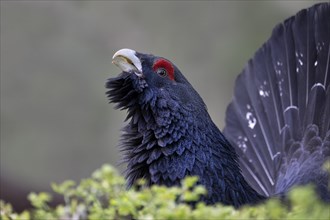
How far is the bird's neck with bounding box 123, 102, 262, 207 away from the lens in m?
3.31

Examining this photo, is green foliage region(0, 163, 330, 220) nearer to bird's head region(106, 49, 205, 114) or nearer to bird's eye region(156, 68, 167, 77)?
bird's head region(106, 49, 205, 114)

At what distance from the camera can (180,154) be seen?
3336 mm

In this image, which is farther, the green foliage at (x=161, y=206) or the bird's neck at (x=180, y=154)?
the bird's neck at (x=180, y=154)

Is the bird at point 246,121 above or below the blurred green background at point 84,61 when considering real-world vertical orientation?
below

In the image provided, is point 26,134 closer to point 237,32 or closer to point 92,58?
point 92,58

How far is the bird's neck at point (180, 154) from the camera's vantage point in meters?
3.31

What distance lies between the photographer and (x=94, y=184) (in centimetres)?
195

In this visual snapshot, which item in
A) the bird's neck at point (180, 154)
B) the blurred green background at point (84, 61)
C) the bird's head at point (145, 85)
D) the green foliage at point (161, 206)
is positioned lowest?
the green foliage at point (161, 206)

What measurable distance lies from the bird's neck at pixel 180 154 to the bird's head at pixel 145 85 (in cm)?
6

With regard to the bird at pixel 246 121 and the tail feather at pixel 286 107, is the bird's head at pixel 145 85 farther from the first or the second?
the tail feather at pixel 286 107

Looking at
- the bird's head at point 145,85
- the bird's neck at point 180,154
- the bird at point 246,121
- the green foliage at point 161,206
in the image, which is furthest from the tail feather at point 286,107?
the green foliage at point 161,206

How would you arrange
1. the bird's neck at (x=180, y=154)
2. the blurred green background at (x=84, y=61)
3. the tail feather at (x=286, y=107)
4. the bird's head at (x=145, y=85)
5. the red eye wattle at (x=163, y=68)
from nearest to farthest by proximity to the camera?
the bird's neck at (x=180, y=154)
the bird's head at (x=145, y=85)
the red eye wattle at (x=163, y=68)
the tail feather at (x=286, y=107)
the blurred green background at (x=84, y=61)

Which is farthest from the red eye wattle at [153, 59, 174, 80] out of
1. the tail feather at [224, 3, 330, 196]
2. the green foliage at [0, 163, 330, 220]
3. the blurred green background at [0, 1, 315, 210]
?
the blurred green background at [0, 1, 315, 210]

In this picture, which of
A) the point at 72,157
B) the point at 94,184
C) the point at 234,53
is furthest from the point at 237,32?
the point at 94,184
